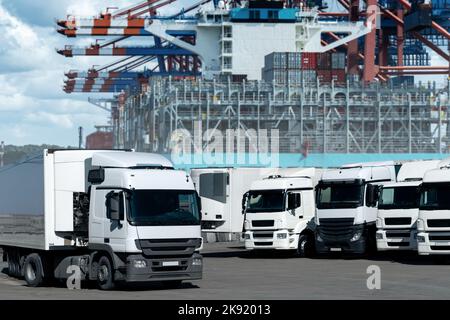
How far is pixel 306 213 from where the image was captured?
109ft

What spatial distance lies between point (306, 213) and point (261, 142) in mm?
64637

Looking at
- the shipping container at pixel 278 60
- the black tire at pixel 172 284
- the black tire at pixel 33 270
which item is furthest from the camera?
the shipping container at pixel 278 60

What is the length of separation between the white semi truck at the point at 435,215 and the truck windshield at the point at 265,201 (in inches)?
236

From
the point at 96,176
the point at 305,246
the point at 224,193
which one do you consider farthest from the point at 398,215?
the point at 96,176

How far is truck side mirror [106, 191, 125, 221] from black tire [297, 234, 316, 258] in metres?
14.1

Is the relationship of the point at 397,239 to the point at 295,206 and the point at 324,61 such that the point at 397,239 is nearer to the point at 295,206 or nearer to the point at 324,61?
the point at 295,206

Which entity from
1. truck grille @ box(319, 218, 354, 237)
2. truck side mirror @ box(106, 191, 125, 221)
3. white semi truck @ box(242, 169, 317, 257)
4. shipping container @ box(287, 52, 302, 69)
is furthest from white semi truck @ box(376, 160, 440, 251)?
shipping container @ box(287, 52, 302, 69)

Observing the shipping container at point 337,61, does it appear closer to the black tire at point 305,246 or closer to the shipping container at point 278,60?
the shipping container at point 278,60

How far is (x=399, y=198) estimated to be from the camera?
3083 cm

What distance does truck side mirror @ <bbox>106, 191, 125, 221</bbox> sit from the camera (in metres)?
19.7

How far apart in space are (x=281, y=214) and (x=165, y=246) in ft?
42.3

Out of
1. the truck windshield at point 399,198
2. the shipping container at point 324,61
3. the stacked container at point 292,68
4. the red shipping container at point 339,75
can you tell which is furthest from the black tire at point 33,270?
the shipping container at point 324,61

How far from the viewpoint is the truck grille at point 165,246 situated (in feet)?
64.5
